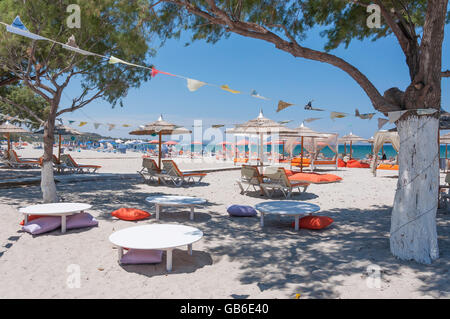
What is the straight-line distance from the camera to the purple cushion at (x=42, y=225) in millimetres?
4897

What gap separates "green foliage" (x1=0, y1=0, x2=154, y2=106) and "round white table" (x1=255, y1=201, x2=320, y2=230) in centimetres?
399

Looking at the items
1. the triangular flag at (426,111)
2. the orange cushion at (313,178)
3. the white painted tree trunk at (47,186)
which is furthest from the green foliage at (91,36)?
the orange cushion at (313,178)

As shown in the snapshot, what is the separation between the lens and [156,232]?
13.8 ft

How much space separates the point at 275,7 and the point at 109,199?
19.8ft

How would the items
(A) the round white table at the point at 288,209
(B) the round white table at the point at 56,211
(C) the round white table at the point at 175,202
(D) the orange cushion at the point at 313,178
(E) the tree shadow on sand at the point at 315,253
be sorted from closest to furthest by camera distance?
(E) the tree shadow on sand at the point at 315,253 < (B) the round white table at the point at 56,211 < (A) the round white table at the point at 288,209 < (C) the round white table at the point at 175,202 < (D) the orange cushion at the point at 313,178

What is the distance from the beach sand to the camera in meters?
3.13

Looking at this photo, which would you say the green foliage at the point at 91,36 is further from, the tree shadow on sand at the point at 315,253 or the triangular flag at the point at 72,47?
the tree shadow on sand at the point at 315,253

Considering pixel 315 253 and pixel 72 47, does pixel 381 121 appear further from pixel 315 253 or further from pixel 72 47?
pixel 72 47

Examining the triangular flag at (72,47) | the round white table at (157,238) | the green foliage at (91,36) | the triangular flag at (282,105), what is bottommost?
the round white table at (157,238)

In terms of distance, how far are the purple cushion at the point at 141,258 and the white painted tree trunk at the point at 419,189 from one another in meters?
3.07

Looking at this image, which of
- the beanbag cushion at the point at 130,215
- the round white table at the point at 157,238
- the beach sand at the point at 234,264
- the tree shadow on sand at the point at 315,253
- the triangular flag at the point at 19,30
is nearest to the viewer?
the beach sand at the point at 234,264

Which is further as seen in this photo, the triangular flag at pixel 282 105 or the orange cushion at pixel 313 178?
the orange cushion at pixel 313 178

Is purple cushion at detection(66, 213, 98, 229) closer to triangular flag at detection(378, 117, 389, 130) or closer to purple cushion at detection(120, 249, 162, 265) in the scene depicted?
purple cushion at detection(120, 249, 162, 265)
